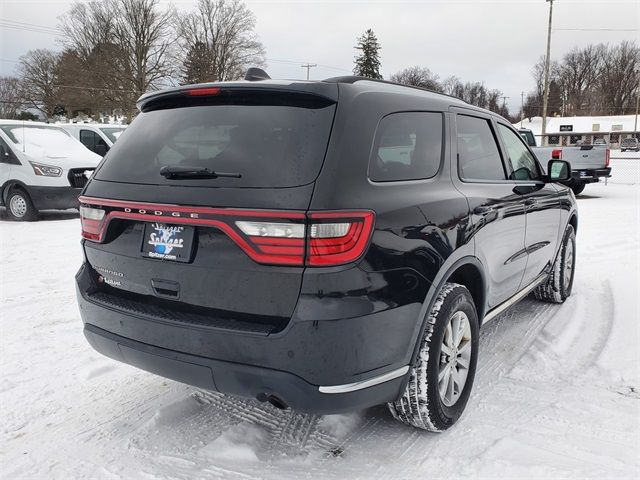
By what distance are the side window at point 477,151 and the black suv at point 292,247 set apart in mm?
223

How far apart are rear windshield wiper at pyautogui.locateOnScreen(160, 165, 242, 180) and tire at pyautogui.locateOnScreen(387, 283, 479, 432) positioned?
46.6 inches

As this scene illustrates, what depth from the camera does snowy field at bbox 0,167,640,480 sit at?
2.49 metres

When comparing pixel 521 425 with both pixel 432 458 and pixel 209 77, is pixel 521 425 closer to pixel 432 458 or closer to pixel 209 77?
pixel 432 458

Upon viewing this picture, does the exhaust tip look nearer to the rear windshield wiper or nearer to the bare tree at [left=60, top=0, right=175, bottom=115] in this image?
the rear windshield wiper

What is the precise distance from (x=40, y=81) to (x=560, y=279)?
53965 millimetres

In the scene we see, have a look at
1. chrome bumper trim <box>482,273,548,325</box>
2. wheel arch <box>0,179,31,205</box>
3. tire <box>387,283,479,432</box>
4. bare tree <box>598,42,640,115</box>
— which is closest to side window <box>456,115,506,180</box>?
tire <box>387,283,479,432</box>

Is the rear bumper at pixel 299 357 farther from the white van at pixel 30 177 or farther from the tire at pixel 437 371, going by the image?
the white van at pixel 30 177

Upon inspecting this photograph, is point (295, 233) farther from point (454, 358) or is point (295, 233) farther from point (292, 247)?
point (454, 358)

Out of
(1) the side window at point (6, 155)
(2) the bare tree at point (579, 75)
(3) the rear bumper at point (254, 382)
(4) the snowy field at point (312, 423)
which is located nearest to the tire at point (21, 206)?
(1) the side window at point (6, 155)

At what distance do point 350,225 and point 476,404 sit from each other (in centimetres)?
163

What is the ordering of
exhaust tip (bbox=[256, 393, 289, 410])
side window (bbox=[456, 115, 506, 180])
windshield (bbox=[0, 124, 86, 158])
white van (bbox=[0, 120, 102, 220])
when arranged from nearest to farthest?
exhaust tip (bbox=[256, 393, 289, 410]) < side window (bbox=[456, 115, 506, 180]) < white van (bbox=[0, 120, 102, 220]) < windshield (bbox=[0, 124, 86, 158])

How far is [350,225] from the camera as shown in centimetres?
212

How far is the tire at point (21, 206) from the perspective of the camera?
9734mm

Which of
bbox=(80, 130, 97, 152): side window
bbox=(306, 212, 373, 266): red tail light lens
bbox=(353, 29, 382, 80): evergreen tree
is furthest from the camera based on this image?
bbox=(353, 29, 382, 80): evergreen tree
